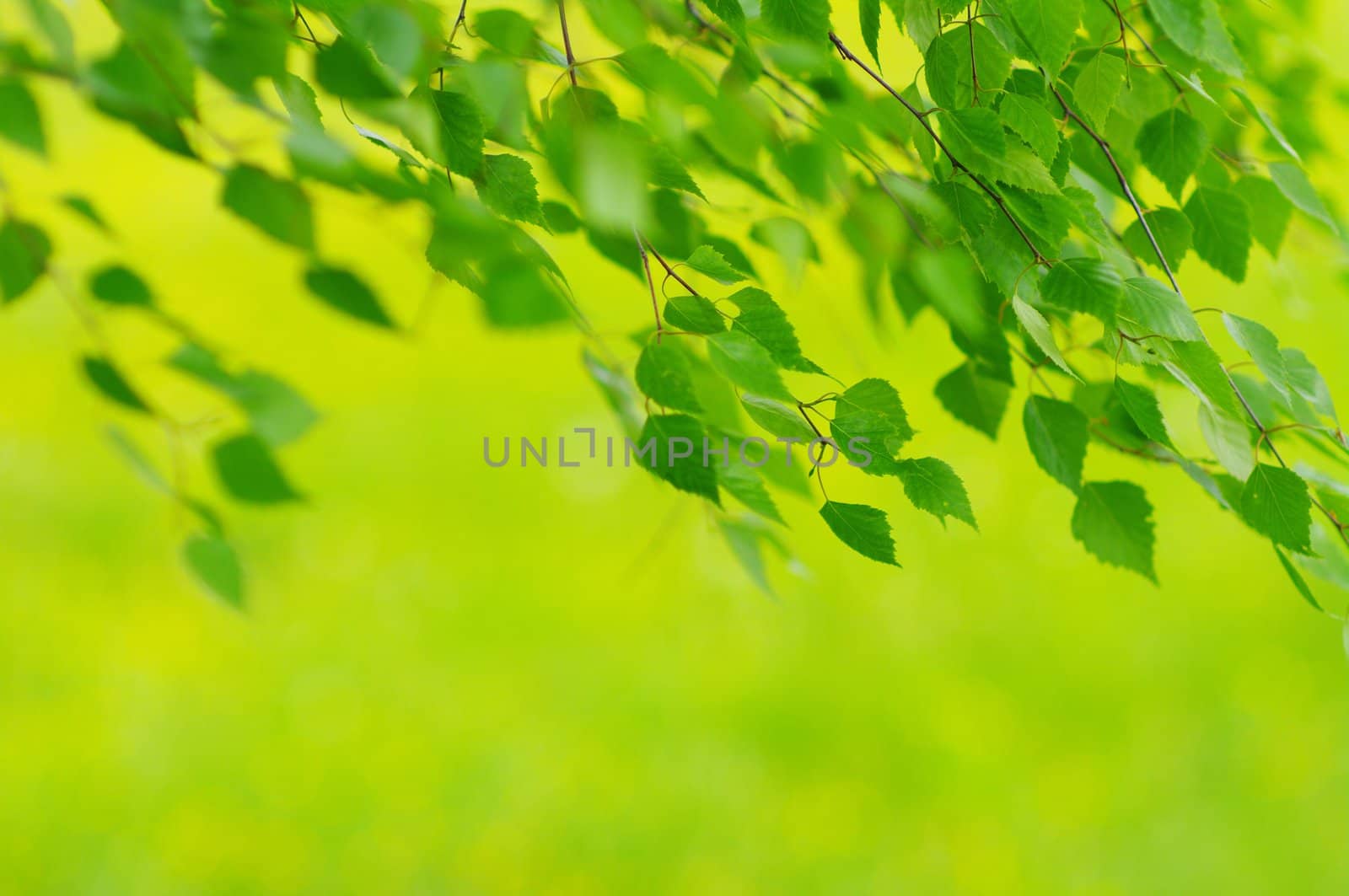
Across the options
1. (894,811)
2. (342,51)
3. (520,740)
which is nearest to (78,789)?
(520,740)

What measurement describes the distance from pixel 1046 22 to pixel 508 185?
0.82 ft

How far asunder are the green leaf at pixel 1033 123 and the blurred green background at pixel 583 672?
2.90 ft

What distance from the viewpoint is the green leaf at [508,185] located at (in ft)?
1.52

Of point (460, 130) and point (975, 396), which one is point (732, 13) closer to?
point (460, 130)

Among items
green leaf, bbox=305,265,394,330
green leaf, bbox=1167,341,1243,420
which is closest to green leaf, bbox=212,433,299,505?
green leaf, bbox=305,265,394,330

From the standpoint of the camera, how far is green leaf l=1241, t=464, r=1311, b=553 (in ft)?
1.56

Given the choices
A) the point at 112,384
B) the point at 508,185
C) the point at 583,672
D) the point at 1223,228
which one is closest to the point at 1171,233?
the point at 1223,228

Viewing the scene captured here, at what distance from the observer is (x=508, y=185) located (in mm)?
466

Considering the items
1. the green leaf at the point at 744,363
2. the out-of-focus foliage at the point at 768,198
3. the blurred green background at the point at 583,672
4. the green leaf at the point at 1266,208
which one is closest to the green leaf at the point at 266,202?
the out-of-focus foliage at the point at 768,198

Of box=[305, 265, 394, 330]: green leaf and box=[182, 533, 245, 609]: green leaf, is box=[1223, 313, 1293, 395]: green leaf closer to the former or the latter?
box=[305, 265, 394, 330]: green leaf

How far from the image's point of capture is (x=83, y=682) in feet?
4.92

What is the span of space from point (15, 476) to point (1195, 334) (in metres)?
1.81

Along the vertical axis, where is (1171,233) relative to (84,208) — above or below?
above

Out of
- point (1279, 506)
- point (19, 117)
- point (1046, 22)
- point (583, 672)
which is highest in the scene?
point (1046, 22)
